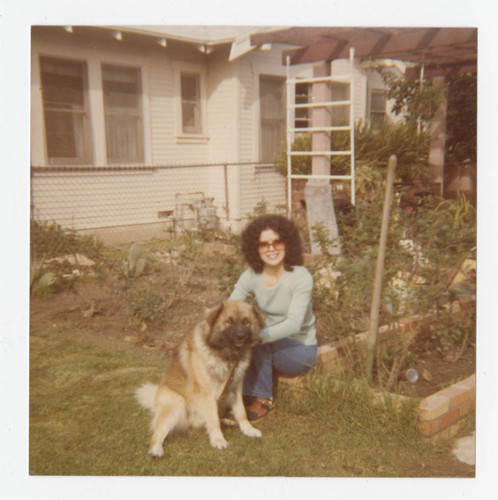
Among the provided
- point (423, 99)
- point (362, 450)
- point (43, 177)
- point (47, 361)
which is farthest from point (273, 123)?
point (362, 450)

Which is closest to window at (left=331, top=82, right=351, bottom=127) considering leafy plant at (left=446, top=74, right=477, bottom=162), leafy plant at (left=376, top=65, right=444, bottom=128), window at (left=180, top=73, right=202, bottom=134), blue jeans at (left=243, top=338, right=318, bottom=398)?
leafy plant at (left=376, top=65, right=444, bottom=128)

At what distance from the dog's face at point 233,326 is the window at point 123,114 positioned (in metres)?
6.38

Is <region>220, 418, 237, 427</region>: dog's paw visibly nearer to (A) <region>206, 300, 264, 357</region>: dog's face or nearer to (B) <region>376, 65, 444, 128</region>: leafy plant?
(A) <region>206, 300, 264, 357</region>: dog's face

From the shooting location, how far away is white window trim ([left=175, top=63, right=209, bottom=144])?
927 centimetres

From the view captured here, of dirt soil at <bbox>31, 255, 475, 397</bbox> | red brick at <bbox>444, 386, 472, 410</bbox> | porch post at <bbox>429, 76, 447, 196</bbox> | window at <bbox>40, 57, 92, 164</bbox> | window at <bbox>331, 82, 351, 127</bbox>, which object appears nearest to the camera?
red brick at <bbox>444, 386, 472, 410</bbox>

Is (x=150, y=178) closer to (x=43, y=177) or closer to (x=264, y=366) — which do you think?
(x=43, y=177)

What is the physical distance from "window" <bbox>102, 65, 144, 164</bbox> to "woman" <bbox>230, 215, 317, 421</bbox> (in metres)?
5.99

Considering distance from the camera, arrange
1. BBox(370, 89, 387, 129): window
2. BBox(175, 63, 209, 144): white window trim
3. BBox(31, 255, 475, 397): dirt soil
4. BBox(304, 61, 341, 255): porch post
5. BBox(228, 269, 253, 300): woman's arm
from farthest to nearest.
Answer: BBox(370, 89, 387, 129): window → BBox(175, 63, 209, 144): white window trim → BBox(304, 61, 341, 255): porch post → BBox(31, 255, 475, 397): dirt soil → BBox(228, 269, 253, 300): woman's arm

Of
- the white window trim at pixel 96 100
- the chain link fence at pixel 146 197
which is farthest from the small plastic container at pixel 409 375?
the white window trim at pixel 96 100

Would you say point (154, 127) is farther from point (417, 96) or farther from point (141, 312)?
point (141, 312)

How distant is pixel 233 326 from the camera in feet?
9.49

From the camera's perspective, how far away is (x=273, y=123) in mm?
10664

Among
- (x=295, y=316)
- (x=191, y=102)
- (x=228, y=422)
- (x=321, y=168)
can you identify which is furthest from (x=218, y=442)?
(x=191, y=102)
